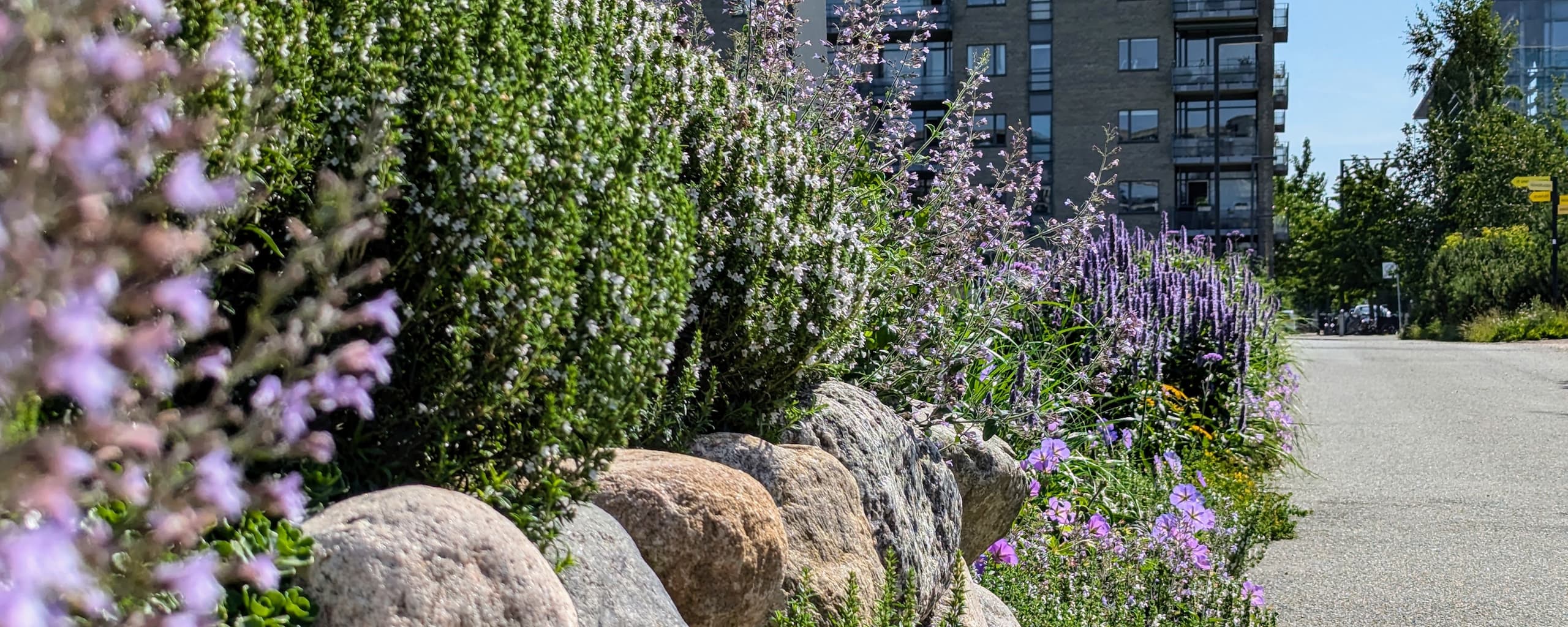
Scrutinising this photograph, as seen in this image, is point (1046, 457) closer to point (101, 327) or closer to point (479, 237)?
point (479, 237)

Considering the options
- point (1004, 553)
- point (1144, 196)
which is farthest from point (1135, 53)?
point (1004, 553)

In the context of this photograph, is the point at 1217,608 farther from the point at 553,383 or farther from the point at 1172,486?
the point at 553,383

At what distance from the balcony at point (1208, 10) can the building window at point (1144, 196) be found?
20.8 feet

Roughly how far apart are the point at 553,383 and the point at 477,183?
510 millimetres

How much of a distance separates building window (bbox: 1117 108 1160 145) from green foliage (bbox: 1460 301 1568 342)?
14.8 meters

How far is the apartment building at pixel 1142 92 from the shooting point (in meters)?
48.7

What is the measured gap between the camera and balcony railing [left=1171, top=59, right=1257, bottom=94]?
48469 millimetres

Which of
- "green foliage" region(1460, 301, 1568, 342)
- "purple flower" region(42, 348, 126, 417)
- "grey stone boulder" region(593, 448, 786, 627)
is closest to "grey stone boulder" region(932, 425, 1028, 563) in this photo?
"grey stone boulder" region(593, 448, 786, 627)

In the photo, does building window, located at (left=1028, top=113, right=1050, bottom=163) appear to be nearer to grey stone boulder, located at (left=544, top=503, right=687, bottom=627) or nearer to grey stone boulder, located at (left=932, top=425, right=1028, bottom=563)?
grey stone boulder, located at (left=932, top=425, right=1028, bottom=563)

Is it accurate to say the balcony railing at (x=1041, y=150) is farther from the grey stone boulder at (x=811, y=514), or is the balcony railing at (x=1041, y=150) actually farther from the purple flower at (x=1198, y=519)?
the grey stone boulder at (x=811, y=514)

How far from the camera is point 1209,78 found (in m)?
48.5

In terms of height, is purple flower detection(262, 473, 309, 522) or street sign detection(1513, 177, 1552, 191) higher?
street sign detection(1513, 177, 1552, 191)

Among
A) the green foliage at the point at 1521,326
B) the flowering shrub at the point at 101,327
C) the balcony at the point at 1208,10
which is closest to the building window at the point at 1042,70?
the balcony at the point at 1208,10

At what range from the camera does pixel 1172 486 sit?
276 inches
